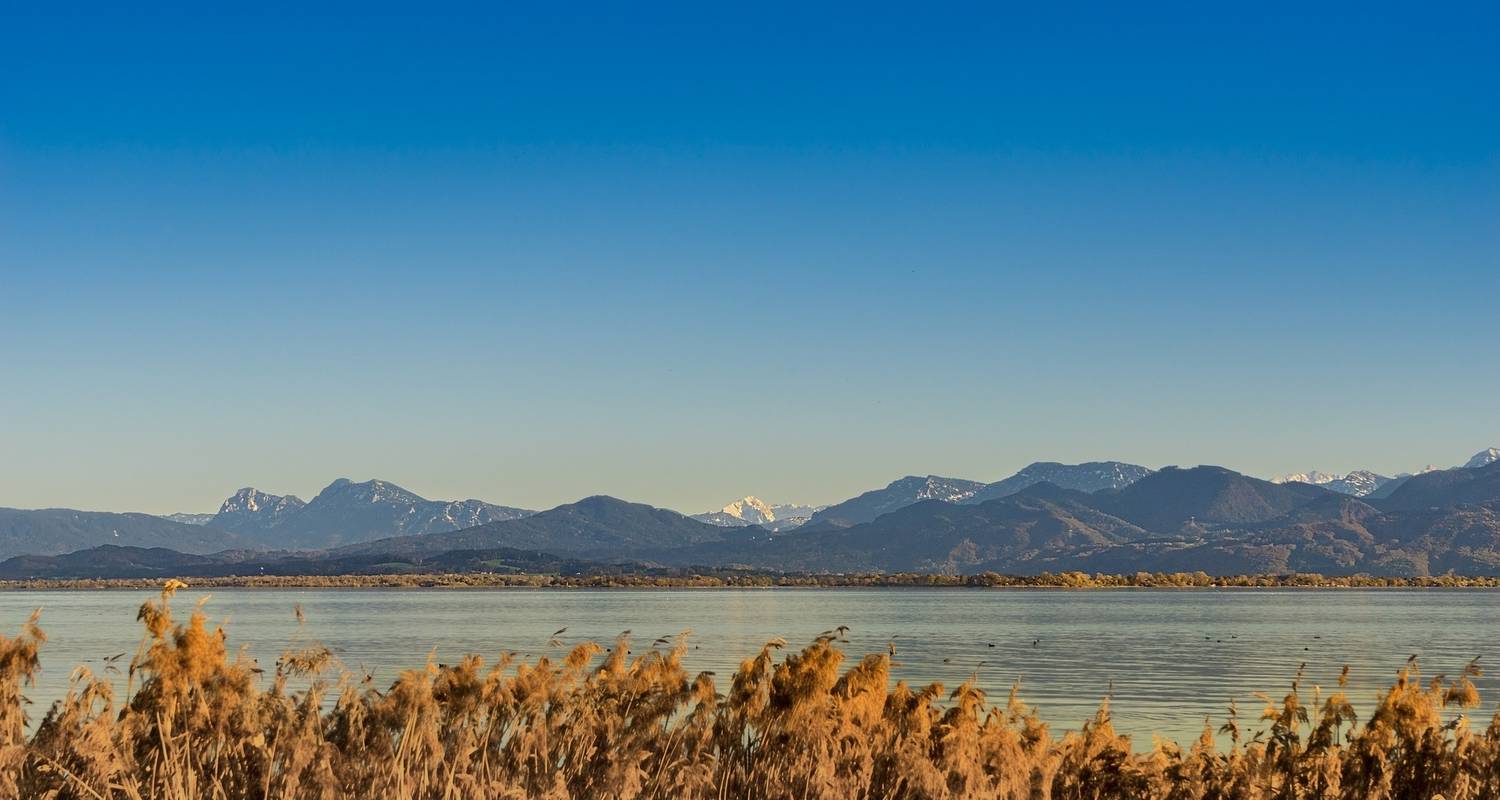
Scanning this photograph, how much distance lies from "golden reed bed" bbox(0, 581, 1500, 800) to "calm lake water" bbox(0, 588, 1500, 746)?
3.54 meters

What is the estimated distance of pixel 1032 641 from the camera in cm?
6247

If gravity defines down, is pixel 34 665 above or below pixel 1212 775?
above

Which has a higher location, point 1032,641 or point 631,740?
point 631,740

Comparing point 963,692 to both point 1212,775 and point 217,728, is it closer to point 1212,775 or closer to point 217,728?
point 1212,775

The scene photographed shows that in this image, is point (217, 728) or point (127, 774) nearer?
point (127, 774)

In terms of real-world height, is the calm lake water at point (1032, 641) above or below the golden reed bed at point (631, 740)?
below

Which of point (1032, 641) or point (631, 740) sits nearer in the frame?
point (631, 740)

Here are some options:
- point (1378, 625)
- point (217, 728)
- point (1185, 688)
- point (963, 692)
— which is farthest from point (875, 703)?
point (1378, 625)

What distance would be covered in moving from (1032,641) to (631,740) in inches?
2024

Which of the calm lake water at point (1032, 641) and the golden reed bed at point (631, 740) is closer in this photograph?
the golden reed bed at point (631, 740)

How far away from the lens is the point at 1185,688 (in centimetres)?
3938

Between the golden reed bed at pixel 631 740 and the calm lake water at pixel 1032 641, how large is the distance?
11.6ft

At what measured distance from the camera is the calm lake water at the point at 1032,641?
3759 cm

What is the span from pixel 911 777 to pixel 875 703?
225 centimetres
